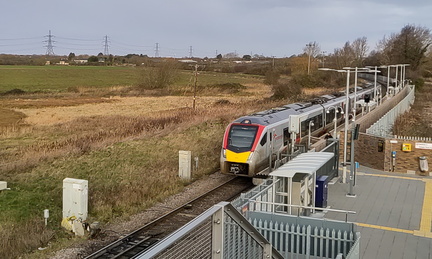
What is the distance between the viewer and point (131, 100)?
55.6 metres

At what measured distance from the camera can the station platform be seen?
1129 centimetres

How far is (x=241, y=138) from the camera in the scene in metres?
18.6

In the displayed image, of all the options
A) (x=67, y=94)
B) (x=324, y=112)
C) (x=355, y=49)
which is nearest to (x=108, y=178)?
(x=324, y=112)

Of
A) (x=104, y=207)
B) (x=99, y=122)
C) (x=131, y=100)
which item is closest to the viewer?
(x=104, y=207)

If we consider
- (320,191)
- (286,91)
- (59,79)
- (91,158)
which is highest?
(59,79)

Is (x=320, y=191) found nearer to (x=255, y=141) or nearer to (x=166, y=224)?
(x=255, y=141)

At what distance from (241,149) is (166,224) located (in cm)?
515

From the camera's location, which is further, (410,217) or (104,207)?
(104,207)

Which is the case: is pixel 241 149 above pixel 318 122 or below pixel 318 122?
below

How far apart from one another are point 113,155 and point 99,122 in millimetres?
13284

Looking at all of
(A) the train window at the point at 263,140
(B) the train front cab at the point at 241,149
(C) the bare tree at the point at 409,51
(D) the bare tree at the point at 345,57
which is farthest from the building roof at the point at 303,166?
(D) the bare tree at the point at 345,57

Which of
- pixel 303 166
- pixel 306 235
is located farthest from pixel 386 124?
pixel 306 235

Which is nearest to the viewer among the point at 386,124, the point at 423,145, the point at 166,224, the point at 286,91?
the point at 166,224

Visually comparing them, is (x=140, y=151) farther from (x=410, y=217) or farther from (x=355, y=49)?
(x=355, y=49)
